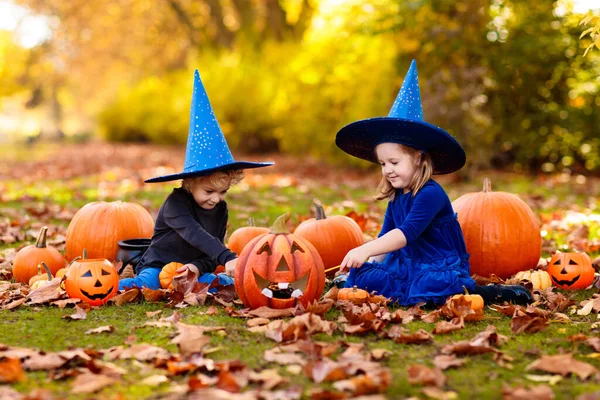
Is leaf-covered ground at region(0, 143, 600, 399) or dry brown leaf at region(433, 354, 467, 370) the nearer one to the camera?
leaf-covered ground at region(0, 143, 600, 399)

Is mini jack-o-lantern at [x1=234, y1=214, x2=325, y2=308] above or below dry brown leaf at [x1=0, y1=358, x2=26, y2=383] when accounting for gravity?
above

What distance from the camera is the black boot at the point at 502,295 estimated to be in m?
4.29

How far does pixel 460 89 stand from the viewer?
1170 cm

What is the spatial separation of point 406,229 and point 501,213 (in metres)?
1.17

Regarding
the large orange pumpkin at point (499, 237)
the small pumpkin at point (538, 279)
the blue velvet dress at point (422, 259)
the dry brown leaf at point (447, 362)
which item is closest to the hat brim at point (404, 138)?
the blue velvet dress at point (422, 259)

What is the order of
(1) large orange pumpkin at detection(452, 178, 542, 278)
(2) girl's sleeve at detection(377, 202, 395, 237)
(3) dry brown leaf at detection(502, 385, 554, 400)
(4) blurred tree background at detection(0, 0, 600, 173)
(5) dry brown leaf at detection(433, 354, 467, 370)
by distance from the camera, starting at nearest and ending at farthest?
(3) dry brown leaf at detection(502, 385, 554, 400) → (5) dry brown leaf at detection(433, 354, 467, 370) → (2) girl's sleeve at detection(377, 202, 395, 237) → (1) large orange pumpkin at detection(452, 178, 542, 278) → (4) blurred tree background at detection(0, 0, 600, 173)

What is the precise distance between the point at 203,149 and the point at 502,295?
7.13ft

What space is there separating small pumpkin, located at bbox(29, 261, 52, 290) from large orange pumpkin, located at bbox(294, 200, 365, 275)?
73.4 inches

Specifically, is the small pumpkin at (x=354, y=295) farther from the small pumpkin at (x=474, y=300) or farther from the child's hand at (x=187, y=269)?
the child's hand at (x=187, y=269)

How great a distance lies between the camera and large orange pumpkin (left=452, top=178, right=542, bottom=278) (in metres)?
5.05

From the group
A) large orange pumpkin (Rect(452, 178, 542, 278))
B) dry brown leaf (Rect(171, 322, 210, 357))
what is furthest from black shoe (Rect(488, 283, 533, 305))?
dry brown leaf (Rect(171, 322, 210, 357))

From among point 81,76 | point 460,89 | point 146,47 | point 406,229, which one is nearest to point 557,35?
point 460,89

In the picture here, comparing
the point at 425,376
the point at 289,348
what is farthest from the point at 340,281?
the point at 425,376

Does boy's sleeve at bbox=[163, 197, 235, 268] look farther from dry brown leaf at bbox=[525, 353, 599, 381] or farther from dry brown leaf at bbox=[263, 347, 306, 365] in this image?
dry brown leaf at bbox=[525, 353, 599, 381]
